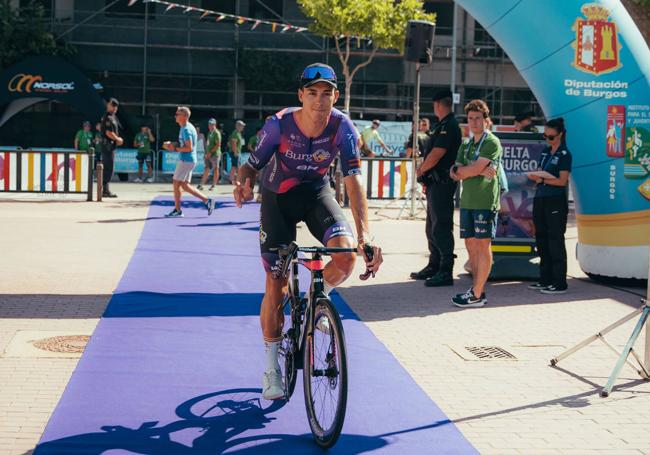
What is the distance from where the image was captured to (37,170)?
72.4ft

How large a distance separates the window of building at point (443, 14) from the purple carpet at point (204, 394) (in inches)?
1296

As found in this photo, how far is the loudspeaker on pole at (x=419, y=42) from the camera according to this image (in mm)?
17781

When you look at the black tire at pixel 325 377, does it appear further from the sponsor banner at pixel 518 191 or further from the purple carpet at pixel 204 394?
the sponsor banner at pixel 518 191

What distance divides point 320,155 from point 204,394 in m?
1.64

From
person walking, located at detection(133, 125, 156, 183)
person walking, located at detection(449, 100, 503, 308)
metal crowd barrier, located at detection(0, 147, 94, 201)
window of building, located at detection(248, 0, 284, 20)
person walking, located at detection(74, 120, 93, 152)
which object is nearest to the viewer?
person walking, located at detection(449, 100, 503, 308)

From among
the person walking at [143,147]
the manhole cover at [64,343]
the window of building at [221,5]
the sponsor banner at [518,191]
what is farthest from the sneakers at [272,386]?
the window of building at [221,5]

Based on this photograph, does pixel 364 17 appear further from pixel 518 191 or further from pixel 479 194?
pixel 479 194

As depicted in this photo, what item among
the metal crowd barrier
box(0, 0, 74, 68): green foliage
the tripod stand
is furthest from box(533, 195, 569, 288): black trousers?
box(0, 0, 74, 68): green foliage

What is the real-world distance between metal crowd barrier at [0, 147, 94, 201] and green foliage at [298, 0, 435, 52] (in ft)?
38.5

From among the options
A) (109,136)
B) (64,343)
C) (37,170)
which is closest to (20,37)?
(37,170)

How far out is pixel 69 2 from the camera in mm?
38219

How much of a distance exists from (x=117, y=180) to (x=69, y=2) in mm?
9978

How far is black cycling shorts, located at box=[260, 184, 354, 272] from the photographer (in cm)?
591

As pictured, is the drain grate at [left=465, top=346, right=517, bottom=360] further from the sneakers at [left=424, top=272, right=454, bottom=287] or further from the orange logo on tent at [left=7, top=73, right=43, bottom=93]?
the orange logo on tent at [left=7, top=73, right=43, bottom=93]
